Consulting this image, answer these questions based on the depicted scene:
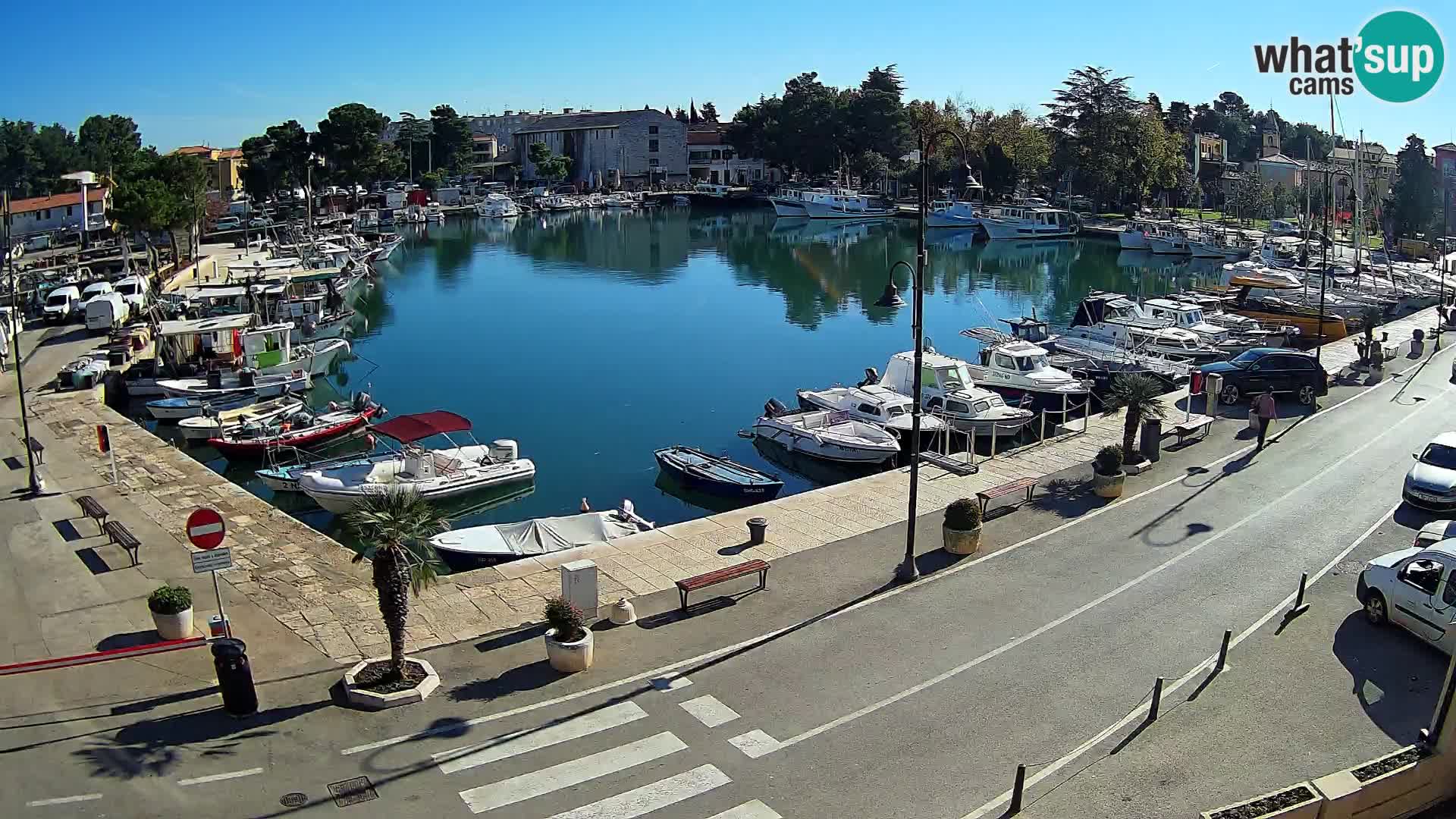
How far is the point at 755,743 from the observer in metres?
14.3

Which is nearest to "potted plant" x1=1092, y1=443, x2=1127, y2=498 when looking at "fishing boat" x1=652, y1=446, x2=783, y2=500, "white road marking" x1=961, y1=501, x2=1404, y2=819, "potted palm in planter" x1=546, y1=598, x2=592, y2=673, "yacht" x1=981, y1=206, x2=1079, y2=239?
"white road marking" x1=961, y1=501, x2=1404, y2=819

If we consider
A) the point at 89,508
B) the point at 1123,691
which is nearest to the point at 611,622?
the point at 1123,691

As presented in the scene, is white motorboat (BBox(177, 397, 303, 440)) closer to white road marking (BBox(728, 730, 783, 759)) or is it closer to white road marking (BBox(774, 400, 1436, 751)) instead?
white road marking (BBox(728, 730, 783, 759))

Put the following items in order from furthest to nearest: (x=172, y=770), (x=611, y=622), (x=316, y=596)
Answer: (x=316, y=596)
(x=611, y=622)
(x=172, y=770)

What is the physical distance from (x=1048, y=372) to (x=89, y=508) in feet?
99.8

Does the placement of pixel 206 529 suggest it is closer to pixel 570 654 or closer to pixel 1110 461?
pixel 570 654

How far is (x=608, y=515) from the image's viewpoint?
26.6m

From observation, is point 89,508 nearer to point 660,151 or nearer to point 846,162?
point 846,162

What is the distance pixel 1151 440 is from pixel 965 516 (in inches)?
356

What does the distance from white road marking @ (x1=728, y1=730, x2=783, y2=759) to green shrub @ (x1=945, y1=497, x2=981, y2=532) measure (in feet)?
26.3

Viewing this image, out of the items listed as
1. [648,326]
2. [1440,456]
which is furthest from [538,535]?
[648,326]

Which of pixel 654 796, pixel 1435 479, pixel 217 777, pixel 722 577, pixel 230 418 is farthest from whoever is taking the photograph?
pixel 230 418

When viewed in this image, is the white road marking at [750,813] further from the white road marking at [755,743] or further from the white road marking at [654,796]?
the white road marking at [755,743]

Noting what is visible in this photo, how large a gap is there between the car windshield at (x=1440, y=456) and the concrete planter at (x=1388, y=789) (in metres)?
13.4
